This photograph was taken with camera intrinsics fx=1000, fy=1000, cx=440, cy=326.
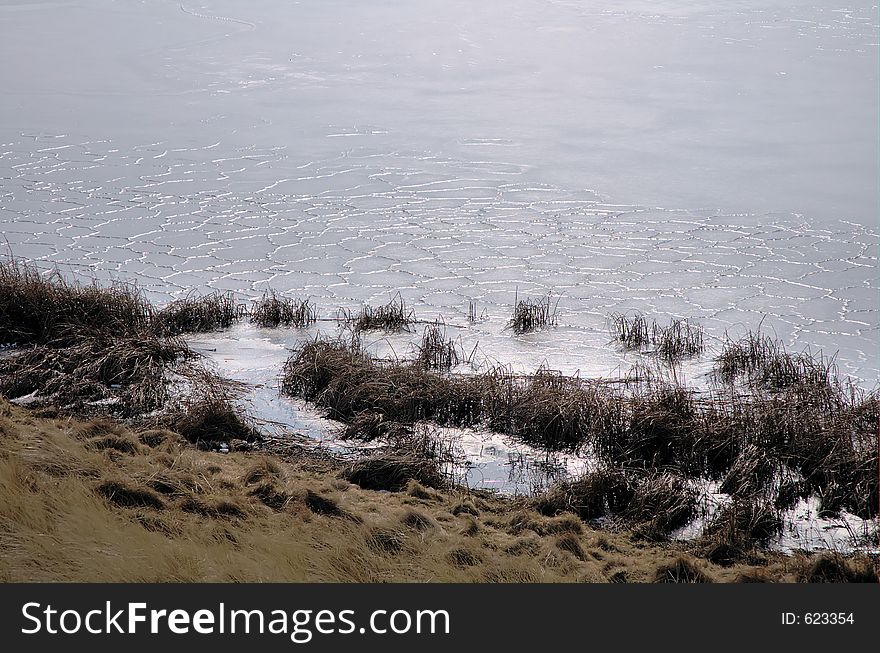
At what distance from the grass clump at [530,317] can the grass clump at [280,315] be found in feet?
6.04

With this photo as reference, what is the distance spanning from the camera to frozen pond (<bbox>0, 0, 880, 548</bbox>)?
32.5 feet

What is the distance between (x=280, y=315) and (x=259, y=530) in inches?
163

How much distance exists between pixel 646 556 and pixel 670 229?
7.44 meters

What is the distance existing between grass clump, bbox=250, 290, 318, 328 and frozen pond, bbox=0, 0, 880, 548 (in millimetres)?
252

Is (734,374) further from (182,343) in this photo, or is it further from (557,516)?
(182,343)

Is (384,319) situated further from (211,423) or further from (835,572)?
(835,572)

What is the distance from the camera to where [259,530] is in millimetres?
5082

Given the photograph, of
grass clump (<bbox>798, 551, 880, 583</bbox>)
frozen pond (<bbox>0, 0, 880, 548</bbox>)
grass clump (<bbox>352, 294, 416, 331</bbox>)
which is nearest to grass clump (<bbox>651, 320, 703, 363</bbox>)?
frozen pond (<bbox>0, 0, 880, 548</bbox>)

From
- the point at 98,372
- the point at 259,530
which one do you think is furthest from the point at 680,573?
the point at 98,372

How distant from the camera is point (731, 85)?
59.9 ft

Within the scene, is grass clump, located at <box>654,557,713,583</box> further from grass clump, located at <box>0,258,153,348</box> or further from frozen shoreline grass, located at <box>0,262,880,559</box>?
grass clump, located at <box>0,258,153,348</box>

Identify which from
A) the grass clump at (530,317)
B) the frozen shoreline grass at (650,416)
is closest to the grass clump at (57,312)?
the frozen shoreline grass at (650,416)

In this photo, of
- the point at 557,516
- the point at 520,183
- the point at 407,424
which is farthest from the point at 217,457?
the point at 520,183

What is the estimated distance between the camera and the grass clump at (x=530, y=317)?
9.01m
